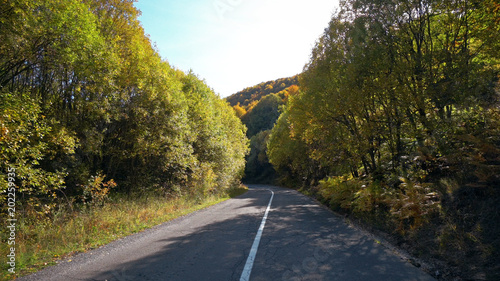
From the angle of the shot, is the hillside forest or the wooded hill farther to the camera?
the wooded hill

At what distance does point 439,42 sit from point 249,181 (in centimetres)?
6820

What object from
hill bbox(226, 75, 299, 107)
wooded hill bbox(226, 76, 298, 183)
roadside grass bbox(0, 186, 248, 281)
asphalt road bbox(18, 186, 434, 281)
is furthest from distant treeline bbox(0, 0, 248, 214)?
hill bbox(226, 75, 299, 107)

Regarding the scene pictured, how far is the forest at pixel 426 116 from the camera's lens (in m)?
5.64

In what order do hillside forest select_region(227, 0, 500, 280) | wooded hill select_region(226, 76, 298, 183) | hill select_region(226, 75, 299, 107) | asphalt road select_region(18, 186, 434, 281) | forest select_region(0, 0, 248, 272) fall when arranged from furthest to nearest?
hill select_region(226, 75, 299, 107)
wooded hill select_region(226, 76, 298, 183)
forest select_region(0, 0, 248, 272)
hillside forest select_region(227, 0, 500, 280)
asphalt road select_region(18, 186, 434, 281)

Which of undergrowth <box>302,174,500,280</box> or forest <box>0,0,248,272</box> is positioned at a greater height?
forest <box>0,0,248,272</box>

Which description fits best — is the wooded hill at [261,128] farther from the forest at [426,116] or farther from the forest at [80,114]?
the forest at [80,114]

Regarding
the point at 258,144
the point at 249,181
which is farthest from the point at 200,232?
the point at 249,181

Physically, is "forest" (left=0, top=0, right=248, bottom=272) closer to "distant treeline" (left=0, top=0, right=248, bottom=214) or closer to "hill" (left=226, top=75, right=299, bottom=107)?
"distant treeline" (left=0, top=0, right=248, bottom=214)

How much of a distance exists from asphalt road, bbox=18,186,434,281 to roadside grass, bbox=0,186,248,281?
541mm

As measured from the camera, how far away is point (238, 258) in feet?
17.0

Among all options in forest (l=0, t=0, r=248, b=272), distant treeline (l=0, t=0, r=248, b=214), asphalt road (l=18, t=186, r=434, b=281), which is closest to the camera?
asphalt road (l=18, t=186, r=434, b=281)

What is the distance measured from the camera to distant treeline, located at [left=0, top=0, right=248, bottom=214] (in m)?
7.66

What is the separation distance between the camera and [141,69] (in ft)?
41.0

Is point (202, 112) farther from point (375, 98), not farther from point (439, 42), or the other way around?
point (439, 42)
